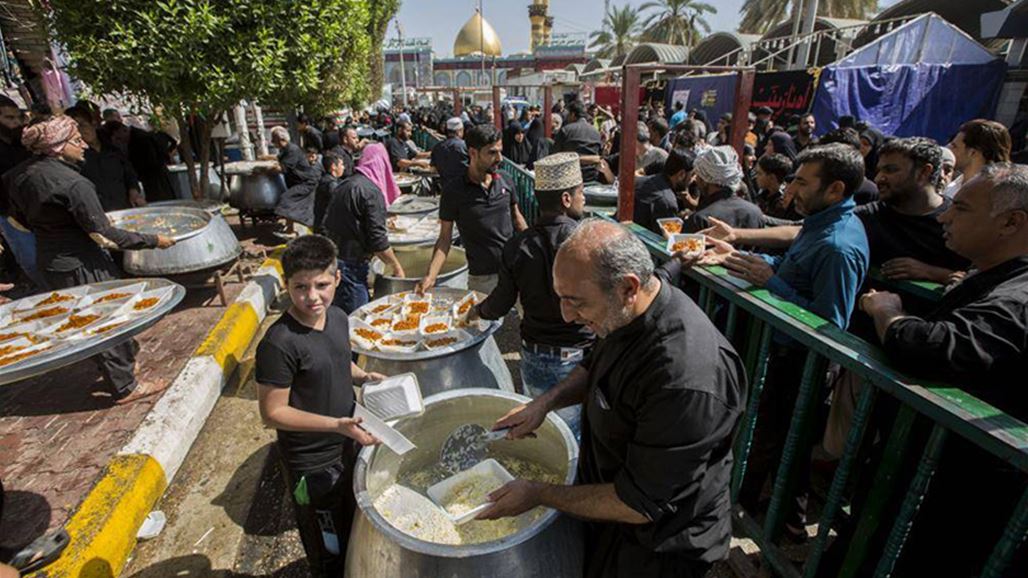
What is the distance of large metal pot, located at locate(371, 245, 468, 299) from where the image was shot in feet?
14.6

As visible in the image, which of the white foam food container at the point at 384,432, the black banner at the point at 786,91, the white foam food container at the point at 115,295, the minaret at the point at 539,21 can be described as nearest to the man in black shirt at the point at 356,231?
the white foam food container at the point at 115,295

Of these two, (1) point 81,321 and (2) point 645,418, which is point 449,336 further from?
(1) point 81,321

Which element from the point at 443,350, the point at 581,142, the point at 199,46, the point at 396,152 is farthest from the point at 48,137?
the point at 396,152

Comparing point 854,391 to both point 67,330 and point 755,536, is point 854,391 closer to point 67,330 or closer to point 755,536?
point 755,536

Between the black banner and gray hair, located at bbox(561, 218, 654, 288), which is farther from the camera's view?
the black banner

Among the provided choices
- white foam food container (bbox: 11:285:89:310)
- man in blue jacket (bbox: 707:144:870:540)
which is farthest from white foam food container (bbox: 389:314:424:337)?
white foam food container (bbox: 11:285:89:310)

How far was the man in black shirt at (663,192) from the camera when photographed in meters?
4.82

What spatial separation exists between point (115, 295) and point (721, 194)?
15.6 feet

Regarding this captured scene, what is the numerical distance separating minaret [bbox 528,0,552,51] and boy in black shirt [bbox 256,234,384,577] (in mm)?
81946

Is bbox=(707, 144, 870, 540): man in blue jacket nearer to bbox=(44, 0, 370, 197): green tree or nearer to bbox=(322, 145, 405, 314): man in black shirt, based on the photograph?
bbox=(322, 145, 405, 314): man in black shirt

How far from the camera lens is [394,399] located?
2350mm

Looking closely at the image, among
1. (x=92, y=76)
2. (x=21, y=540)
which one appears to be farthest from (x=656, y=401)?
(x=92, y=76)

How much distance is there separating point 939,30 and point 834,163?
1683cm

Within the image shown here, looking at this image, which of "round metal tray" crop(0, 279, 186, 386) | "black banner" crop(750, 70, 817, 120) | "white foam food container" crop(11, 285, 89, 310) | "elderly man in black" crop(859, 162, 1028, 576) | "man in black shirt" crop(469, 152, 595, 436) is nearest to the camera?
"elderly man in black" crop(859, 162, 1028, 576)
